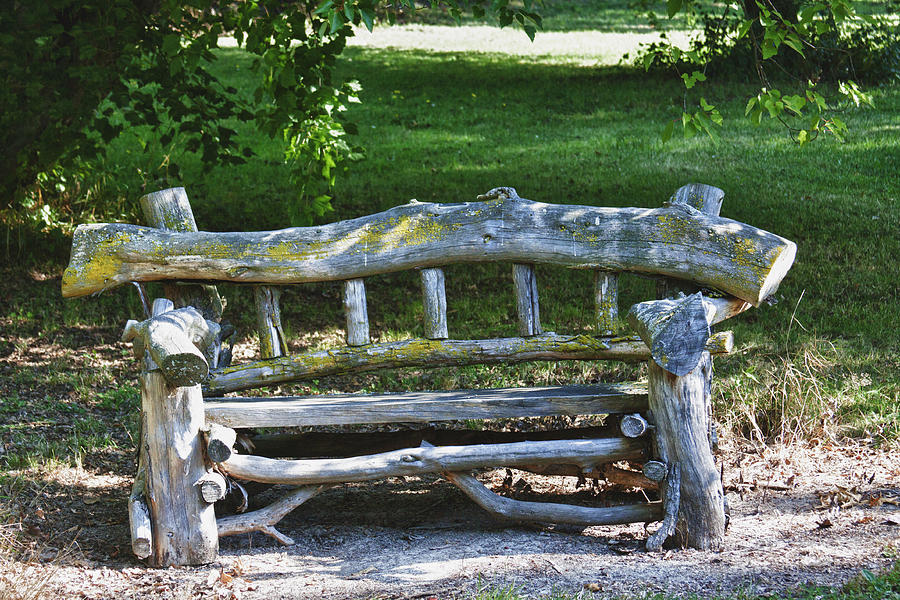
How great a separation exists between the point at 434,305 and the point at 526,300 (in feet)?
1.44

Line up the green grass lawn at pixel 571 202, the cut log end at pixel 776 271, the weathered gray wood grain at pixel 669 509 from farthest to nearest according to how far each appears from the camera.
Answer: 1. the green grass lawn at pixel 571 202
2. the cut log end at pixel 776 271
3. the weathered gray wood grain at pixel 669 509

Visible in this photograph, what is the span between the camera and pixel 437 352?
4211 mm

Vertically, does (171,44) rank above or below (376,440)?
above

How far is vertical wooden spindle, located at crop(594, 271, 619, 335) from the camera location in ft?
13.9

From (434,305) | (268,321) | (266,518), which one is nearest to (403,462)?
(266,518)

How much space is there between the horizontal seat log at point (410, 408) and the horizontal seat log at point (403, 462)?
0.15 m

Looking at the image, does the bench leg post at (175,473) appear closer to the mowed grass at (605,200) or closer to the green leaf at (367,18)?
the mowed grass at (605,200)

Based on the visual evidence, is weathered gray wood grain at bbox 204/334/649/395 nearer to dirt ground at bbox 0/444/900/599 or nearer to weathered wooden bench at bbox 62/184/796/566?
weathered wooden bench at bbox 62/184/796/566

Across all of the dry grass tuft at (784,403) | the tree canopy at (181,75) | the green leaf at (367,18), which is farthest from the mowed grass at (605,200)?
the green leaf at (367,18)

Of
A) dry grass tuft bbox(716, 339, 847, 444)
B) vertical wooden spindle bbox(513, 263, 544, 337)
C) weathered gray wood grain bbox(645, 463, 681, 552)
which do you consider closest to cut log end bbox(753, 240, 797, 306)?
weathered gray wood grain bbox(645, 463, 681, 552)

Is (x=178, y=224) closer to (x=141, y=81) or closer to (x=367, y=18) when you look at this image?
(x=367, y=18)

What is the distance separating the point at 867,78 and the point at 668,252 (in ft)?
37.9

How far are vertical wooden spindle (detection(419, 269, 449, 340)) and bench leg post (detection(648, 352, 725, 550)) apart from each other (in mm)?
992

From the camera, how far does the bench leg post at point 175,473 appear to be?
12.3 feet
